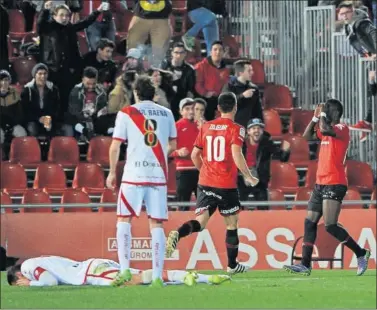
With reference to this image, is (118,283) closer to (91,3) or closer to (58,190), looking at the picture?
(58,190)

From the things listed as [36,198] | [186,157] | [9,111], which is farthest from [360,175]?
[9,111]

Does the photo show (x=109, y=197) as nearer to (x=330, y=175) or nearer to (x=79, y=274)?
(x=330, y=175)

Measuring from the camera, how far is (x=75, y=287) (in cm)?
1557

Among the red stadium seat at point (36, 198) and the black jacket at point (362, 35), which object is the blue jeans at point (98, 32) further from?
the red stadium seat at point (36, 198)

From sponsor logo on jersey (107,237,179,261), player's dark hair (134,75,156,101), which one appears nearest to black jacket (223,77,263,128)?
sponsor logo on jersey (107,237,179,261)

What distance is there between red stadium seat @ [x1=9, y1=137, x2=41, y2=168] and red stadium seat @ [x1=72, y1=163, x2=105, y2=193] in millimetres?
638

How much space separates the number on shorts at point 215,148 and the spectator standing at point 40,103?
5.76 m

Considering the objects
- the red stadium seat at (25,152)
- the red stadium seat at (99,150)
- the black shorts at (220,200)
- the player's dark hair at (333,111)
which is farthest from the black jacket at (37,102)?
the player's dark hair at (333,111)

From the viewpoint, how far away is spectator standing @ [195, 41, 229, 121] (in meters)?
22.5

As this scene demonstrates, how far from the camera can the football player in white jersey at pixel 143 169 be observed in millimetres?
14867

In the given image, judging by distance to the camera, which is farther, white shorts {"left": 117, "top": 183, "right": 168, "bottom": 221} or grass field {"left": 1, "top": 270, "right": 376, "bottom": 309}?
white shorts {"left": 117, "top": 183, "right": 168, "bottom": 221}

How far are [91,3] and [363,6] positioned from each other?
4.42m

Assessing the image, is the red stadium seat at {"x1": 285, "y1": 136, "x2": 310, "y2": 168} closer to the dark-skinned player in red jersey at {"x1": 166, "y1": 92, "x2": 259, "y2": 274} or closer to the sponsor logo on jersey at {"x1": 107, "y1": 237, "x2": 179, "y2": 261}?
the sponsor logo on jersey at {"x1": 107, "y1": 237, "x2": 179, "y2": 261}

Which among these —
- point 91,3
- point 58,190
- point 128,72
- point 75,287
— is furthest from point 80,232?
point 91,3
